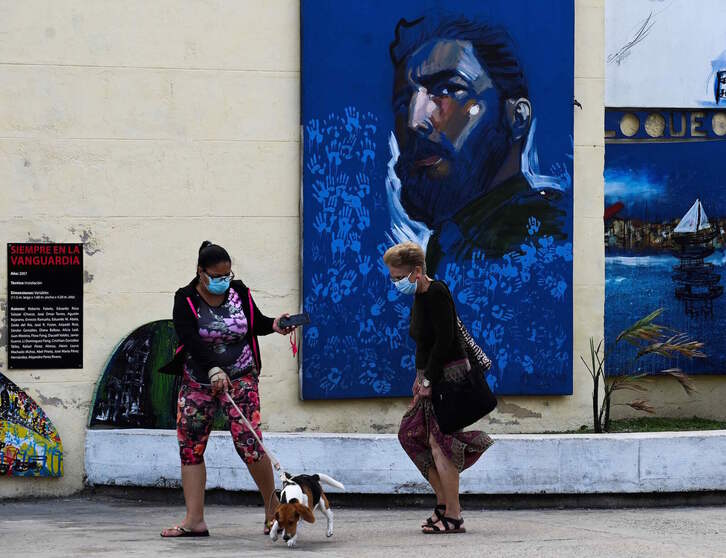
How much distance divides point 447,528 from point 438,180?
3.43 m

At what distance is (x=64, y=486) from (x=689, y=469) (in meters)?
4.48

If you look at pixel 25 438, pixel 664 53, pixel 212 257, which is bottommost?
pixel 25 438

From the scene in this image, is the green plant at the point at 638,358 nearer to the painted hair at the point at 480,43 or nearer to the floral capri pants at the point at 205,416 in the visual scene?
the painted hair at the point at 480,43

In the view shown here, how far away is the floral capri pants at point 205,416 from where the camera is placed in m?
7.25

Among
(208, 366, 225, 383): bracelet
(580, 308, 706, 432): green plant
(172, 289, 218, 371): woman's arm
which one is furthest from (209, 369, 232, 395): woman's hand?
(580, 308, 706, 432): green plant

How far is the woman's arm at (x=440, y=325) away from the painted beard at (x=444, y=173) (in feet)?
9.25

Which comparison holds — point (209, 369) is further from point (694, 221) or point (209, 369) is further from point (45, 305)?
point (694, 221)

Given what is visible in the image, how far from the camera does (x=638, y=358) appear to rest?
11312mm

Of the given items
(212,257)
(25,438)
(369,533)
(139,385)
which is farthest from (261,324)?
(25,438)

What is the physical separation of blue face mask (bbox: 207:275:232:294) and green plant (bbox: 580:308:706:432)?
3.88 m

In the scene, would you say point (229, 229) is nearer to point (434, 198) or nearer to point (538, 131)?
point (434, 198)

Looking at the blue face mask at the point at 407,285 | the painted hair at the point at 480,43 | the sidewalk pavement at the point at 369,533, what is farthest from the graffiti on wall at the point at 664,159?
the blue face mask at the point at 407,285

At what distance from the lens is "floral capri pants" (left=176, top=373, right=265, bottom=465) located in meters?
7.25

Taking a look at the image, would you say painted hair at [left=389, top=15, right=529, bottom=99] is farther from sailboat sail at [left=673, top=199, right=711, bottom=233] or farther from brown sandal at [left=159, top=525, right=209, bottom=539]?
brown sandal at [left=159, top=525, right=209, bottom=539]
